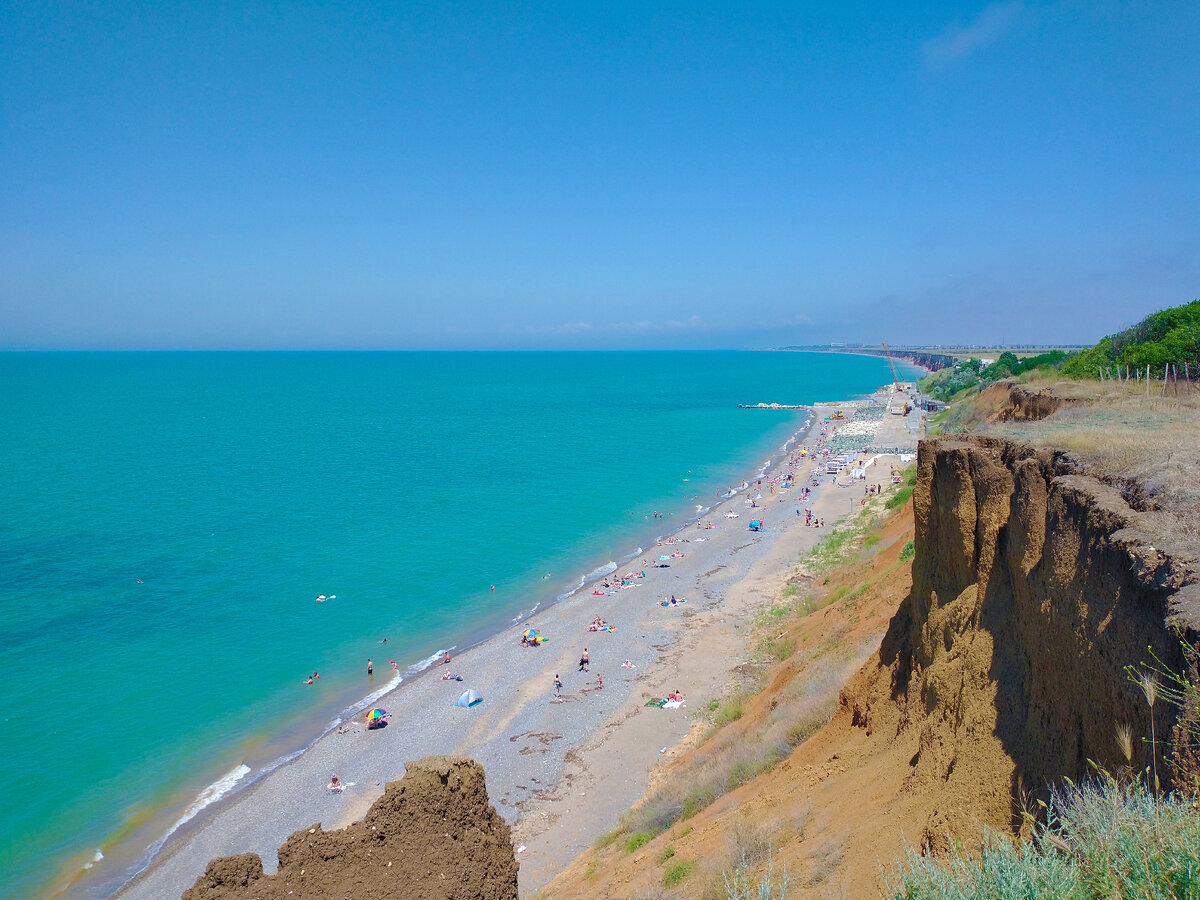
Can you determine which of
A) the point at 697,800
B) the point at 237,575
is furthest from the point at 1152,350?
the point at 237,575

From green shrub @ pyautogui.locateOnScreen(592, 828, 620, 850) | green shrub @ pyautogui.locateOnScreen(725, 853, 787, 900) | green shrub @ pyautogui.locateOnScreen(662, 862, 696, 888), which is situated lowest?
green shrub @ pyautogui.locateOnScreen(592, 828, 620, 850)

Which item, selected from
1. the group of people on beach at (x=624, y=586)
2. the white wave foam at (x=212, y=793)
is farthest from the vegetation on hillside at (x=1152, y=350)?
the white wave foam at (x=212, y=793)

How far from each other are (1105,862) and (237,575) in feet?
149

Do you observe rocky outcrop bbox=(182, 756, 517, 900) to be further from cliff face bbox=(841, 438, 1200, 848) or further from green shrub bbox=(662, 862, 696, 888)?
cliff face bbox=(841, 438, 1200, 848)

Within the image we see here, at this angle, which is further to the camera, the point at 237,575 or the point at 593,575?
the point at 593,575

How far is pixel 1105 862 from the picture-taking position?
446 cm

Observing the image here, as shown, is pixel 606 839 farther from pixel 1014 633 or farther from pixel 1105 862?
pixel 1105 862

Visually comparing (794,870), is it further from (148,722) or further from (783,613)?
(148,722)

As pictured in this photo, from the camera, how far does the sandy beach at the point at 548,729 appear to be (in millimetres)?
20125

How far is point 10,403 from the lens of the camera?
14062 cm

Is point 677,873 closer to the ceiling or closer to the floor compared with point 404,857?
closer to the floor

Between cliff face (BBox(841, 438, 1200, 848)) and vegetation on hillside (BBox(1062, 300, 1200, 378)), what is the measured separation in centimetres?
1704

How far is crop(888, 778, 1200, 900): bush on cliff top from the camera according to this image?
4.19m

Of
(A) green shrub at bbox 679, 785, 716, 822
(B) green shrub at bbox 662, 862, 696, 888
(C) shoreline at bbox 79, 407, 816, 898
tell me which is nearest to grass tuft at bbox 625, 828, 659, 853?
(A) green shrub at bbox 679, 785, 716, 822
